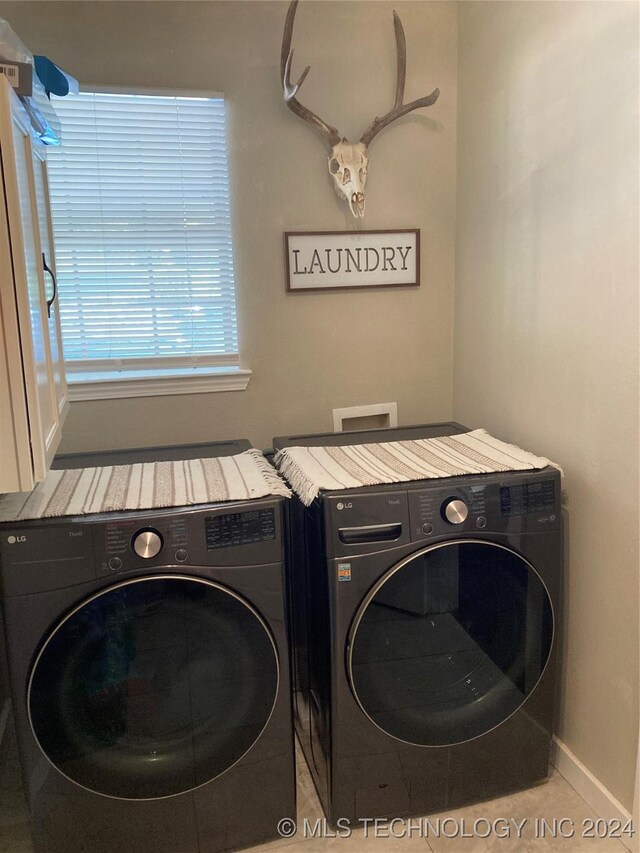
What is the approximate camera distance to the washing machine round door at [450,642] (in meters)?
1.65

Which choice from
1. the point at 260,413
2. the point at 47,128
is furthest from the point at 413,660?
the point at 47,128

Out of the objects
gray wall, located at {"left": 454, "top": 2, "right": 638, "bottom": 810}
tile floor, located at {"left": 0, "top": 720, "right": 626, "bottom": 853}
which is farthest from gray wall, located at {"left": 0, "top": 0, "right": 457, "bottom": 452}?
tile floor, located at {"left": 0, "top": 720, "right": 626, "bottom": 853}

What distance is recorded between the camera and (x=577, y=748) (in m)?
1.87

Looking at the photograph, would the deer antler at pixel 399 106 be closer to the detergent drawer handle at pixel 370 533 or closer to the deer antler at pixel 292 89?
the deer antler at pixel 292 89

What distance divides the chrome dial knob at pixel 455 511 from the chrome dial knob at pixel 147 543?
71 centimetres

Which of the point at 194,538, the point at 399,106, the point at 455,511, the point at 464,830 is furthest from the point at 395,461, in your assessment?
the point at 399,106

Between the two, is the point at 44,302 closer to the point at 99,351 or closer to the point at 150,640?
the point at 99,351

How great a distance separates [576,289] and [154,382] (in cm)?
136

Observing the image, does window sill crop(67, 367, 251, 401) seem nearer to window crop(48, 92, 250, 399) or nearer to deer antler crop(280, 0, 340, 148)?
window crop(48, 92, 250, 399)

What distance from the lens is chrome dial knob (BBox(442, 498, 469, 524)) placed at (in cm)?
164

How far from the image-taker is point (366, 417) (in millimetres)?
2469

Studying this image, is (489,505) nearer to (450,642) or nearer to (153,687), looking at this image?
(450,642)

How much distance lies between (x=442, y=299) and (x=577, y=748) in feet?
5.07

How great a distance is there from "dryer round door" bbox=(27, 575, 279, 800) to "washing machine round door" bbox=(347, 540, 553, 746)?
0.28 metres
